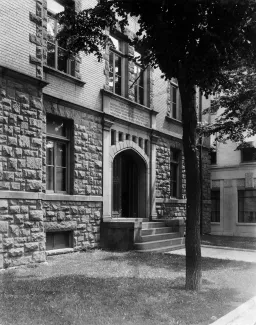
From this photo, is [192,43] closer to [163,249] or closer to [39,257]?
[39,257]

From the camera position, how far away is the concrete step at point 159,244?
40.5ft

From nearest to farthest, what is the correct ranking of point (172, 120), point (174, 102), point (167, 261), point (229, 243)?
1. point (167, 261)
2. point (229, 243)
3. point (172, 120)
4. point (174, 102)

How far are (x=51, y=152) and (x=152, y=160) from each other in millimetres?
5402

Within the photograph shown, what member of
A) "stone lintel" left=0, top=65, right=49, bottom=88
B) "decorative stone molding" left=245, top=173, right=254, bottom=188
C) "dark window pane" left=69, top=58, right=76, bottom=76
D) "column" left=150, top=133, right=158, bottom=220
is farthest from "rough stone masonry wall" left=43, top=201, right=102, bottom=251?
"decorative stone molding" left=245, top=173, right=254, bottom=188

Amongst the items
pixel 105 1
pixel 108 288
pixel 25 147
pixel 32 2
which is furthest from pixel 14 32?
pixel 108 288

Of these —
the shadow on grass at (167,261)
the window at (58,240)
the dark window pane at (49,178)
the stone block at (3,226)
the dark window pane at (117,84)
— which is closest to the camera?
the stone block at (3,226)

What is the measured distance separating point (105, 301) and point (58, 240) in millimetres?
5661

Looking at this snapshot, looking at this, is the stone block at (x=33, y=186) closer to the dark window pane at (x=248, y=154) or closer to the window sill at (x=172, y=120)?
the window sill at (x=172, y=120)

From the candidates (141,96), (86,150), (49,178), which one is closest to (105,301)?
(49,178)

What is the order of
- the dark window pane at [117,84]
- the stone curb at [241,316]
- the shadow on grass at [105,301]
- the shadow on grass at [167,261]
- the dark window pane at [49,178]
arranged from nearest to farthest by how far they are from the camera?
the shadow on grass at [105,301] < the stone curb at [241,316] < the shadow on grass at [167,261] < the dark window pane at [49,178] < the dark window pane at [117,84]

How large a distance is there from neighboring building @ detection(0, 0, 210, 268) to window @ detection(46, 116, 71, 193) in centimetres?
3

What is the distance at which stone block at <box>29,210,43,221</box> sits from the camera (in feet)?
32.3

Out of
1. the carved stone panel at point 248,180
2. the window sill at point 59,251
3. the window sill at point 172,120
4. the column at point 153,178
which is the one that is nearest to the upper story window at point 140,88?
the column at point 153,178

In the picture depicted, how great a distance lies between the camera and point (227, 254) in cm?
1299
